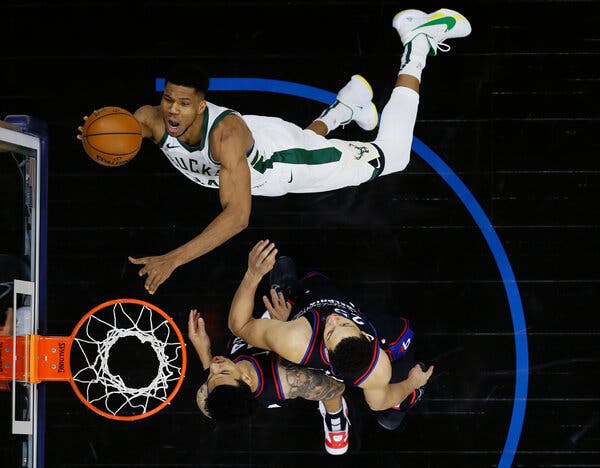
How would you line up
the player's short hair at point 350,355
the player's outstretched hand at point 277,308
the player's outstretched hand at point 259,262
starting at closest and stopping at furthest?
the player's short hair at point 350,355, the player's outstretched hand at point 259,262, the player's outstretched hand at point 277,308

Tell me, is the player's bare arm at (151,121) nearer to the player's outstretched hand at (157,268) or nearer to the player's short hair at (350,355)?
the player's outstretched hand at (157,268)

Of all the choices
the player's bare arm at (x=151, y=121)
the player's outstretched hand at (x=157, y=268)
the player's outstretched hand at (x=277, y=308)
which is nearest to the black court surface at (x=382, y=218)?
the player's outstretched hand at (x=277, y=308)

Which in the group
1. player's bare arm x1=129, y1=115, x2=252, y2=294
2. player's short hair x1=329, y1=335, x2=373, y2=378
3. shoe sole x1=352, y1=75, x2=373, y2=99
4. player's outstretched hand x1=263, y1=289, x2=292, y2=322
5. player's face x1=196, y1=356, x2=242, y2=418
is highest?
shoe sole x1=352, y1=75, x2=373, y2=99

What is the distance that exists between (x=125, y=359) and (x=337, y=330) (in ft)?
5.17

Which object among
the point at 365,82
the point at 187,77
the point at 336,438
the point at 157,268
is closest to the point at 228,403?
the point at 157,268

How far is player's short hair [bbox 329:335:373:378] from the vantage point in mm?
3873

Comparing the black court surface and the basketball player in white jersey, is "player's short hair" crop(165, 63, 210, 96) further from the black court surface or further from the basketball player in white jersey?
the black court surface

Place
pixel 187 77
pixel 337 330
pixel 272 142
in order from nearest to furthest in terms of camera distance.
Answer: pixel 187 77 → pixel 337 330 → pixel 272 142

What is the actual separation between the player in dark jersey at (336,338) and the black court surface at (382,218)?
22cm

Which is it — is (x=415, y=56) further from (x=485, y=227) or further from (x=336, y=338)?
(x=336, y=338)

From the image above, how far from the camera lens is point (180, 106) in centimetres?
378

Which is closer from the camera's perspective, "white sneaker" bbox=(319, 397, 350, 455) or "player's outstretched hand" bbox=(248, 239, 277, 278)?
"player's outstretched hand" bbox=(248, 239, 277, 278)

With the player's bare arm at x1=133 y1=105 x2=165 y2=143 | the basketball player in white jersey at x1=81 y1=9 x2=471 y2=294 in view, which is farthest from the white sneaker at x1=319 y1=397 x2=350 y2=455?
the player's bare arm at x1=133 y1=105 x2=165 y2=143

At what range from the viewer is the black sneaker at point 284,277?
467 cm
